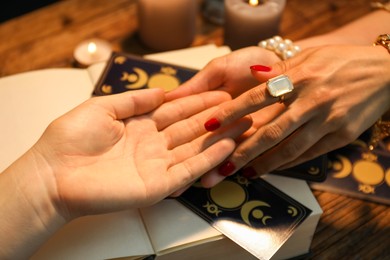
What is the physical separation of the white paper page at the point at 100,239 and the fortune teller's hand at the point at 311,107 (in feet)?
0.39

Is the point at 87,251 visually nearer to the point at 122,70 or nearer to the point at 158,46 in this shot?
the point at 122,70

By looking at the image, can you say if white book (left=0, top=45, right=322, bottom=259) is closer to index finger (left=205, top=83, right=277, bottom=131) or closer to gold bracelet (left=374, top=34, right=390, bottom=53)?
index finger (left=205, top=83, right=277, bottom=131)

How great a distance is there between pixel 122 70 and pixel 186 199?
10.7 inches

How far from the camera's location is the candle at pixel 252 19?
87cm

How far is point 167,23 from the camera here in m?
0.90

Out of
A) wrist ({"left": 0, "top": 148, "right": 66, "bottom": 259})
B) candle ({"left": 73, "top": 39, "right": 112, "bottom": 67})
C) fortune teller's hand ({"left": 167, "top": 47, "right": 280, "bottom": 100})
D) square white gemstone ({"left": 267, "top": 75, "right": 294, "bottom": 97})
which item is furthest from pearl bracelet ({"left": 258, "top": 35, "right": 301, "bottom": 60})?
wrist ({"left": 0, "top": 148, "right": 66, "bottom": 259})

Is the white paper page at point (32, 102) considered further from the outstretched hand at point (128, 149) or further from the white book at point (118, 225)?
the outstretched hand at point (128, 149)

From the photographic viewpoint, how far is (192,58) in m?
0.84

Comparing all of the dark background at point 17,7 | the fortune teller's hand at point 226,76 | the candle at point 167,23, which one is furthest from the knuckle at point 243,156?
the dark background at point 17,7

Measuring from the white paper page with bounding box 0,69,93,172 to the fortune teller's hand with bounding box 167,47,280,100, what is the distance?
173 mm

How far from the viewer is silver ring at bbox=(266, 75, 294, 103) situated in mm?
620

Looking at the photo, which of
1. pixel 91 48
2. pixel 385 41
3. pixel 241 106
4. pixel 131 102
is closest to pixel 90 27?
pixel 91 48

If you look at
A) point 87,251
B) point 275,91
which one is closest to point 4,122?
point 87,251

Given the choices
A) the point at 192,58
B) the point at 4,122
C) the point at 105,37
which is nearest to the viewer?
the point at 4,122
